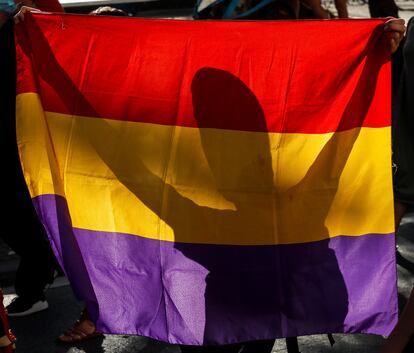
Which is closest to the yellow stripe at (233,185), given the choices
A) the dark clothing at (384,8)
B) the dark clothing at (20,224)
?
the dark clothing at (20,224)

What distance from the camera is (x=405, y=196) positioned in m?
4.77

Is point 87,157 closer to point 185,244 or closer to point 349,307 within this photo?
point 185,244

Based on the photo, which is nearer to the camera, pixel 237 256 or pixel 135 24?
pixel 237 256

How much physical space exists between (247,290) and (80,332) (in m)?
1.46

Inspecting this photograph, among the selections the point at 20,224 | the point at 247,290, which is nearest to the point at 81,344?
the point at 20,224

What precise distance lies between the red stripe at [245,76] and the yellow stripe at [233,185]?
0.06 metres

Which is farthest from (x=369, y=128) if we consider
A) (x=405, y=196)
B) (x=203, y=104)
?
(x=405, y=196)

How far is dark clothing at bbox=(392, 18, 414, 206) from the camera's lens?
4449 mm

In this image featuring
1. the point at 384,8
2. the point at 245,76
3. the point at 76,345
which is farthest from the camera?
the point at 384,8

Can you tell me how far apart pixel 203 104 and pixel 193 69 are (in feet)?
0.50

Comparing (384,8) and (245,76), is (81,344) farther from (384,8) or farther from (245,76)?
(384,8)

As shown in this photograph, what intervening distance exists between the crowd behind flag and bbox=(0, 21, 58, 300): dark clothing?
83 cm

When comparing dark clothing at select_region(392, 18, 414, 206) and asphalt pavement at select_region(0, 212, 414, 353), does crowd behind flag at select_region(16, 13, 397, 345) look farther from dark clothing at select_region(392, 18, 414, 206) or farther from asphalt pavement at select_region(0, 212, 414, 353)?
dark clothing at select_region(392, 18, 414, 206)

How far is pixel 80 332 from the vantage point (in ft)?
14.3
